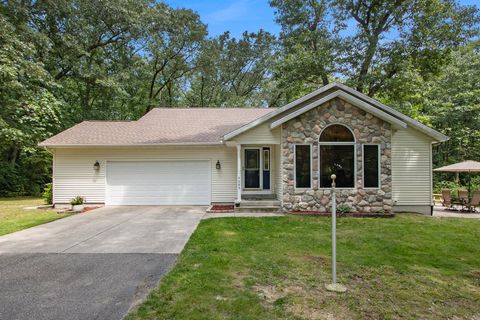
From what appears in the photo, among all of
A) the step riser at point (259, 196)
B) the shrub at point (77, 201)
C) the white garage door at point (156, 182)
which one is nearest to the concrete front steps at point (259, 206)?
the step riser at point (259, 196)

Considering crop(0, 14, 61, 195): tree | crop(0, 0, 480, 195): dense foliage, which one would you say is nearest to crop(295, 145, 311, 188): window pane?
crop(0, 0, 480, 195): dense foliage

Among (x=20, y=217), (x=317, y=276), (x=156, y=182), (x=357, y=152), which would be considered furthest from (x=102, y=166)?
(x=317, y=276)

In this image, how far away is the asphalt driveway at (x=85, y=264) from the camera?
138 inches

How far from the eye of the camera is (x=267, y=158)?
11.9m

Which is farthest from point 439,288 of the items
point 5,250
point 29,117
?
point 29,117

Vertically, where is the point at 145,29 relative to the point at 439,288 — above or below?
above

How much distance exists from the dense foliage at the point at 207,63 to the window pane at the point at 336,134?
17.7ft

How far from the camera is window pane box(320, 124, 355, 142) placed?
963 centimetres

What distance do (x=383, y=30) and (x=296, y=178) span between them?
33.2 feet

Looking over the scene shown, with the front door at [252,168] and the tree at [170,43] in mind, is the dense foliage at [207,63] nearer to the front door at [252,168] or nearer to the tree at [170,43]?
the tree at [170,43]

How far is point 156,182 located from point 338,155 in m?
7.48

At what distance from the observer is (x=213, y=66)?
955 inches

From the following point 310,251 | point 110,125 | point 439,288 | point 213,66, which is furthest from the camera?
point 213,66

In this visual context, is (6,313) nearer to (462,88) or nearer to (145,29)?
(145,29)
